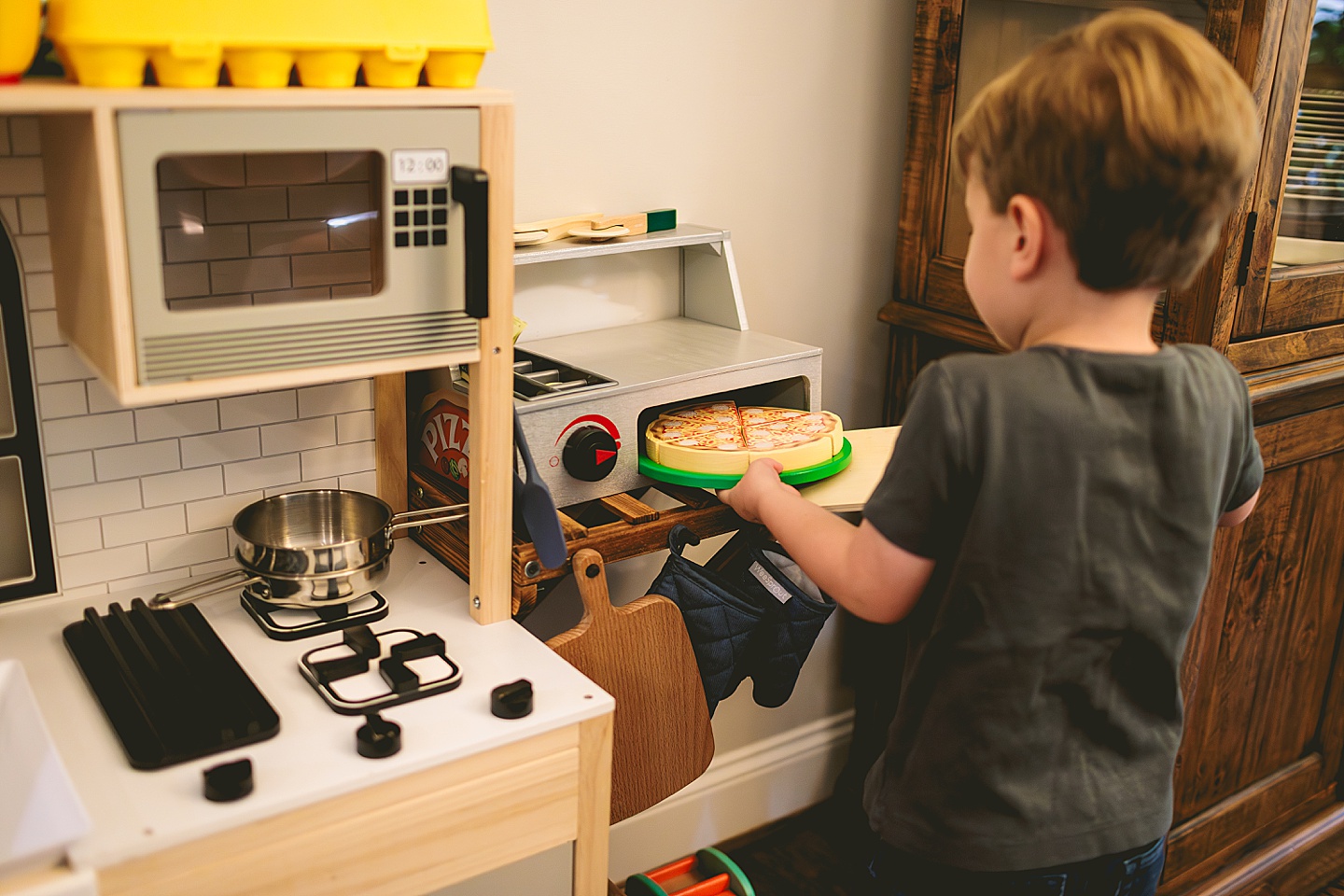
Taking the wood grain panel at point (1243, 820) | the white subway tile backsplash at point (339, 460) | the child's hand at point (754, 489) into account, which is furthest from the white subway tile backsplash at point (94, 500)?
the wood grain panel at point (1243, 820)

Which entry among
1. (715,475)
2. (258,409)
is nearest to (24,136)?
(258,409)

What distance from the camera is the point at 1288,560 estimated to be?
6.75 feet

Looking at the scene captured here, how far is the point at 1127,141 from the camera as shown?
91 cm

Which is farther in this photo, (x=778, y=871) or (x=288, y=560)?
(x=778, y=871)

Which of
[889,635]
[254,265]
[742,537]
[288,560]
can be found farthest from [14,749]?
[889,635]

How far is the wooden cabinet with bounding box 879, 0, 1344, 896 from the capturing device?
1672 millimetres

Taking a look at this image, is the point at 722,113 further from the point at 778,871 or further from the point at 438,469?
the point at 778,871

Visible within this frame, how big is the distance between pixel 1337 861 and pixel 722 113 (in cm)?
194

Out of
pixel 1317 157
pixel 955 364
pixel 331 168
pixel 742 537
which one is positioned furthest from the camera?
pixel 1317 157

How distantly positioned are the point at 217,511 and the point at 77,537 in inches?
6.2

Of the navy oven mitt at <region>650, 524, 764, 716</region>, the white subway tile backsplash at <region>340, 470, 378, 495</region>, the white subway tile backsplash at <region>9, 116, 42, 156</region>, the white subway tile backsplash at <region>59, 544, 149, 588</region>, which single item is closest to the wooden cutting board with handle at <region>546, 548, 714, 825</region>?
the navy oven mitt at <region>650, 524, 764, 716</region>

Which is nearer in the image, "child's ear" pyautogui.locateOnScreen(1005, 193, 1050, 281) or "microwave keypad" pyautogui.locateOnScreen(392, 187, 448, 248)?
"child's ear" pyautogui.locateOnScreen(1005, 193, 1050, 281)

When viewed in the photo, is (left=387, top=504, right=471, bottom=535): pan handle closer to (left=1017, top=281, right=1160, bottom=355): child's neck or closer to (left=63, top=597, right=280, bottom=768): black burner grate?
(left=63, top=597, right=280, bottom=768): black burner grate

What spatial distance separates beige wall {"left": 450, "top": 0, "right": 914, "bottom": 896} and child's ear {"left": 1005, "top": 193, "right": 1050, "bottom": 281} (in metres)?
0.85
